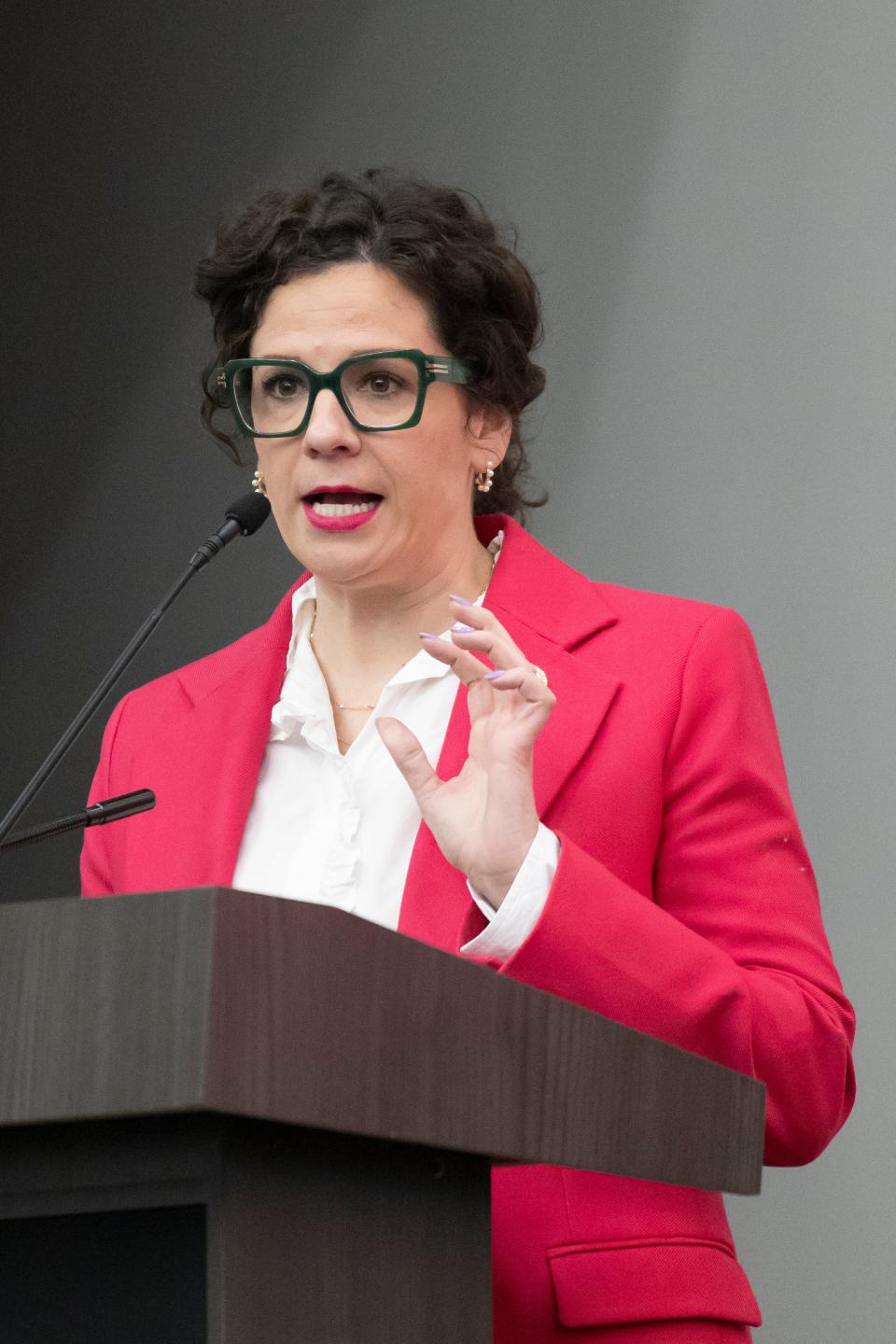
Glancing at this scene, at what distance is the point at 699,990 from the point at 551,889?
0.44 feet

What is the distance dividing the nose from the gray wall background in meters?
1.20

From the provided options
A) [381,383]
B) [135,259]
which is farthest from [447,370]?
[135,259]

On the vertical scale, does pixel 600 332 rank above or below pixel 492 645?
above

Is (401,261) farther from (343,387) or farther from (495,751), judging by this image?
(495,751)

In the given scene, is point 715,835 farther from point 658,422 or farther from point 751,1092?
point 658,422

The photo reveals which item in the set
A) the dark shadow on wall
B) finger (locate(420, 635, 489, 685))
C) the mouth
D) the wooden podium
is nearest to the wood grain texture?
the wooden podium

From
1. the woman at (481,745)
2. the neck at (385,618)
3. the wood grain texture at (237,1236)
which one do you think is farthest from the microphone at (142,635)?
the wood grain texture at (237,1236)

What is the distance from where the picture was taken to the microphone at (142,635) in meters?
1.33

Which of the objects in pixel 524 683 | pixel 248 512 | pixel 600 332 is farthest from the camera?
pixel 600 332

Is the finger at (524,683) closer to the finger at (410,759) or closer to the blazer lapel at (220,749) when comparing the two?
the finger at (410,759)

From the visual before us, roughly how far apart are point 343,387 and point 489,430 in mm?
251

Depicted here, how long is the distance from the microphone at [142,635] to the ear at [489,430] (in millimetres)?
292

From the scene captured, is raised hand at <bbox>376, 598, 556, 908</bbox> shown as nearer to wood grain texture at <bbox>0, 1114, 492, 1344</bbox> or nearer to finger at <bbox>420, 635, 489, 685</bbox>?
finger at <bbox>420, 635, 489, 685</bbox>

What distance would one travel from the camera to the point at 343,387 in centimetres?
170
